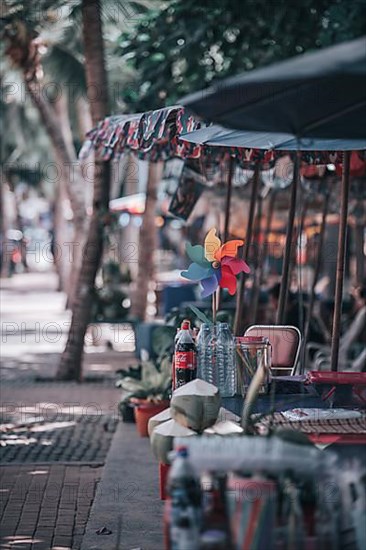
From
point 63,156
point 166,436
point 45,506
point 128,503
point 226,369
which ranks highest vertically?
point 63,156

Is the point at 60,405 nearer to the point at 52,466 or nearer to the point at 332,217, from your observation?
the point at 52,466

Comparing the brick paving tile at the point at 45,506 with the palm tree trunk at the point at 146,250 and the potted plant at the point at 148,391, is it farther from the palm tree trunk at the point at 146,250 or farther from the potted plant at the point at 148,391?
the palm tree trunk at the point at 146,250

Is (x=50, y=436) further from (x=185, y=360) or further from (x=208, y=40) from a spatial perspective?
(x=208, y=40)

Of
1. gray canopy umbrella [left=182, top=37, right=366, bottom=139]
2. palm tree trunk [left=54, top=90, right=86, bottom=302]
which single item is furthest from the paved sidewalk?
palm tree trunk [left=54, top=90, right=86, bottom=302]

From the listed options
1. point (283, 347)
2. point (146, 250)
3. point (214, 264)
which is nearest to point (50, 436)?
point (283, 347)

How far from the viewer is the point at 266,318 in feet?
49.1

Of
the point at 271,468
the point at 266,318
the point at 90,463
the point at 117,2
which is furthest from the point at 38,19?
the point at 271,468

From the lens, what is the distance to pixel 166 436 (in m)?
5.22

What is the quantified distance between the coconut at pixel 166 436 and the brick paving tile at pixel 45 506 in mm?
1259

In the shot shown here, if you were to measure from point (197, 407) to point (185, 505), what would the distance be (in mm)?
1245

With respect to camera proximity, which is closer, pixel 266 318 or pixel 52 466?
pixel 52 466

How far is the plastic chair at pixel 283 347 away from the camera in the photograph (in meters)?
7.85

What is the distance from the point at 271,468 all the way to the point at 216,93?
1506mm

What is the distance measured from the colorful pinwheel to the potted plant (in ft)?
6.67
